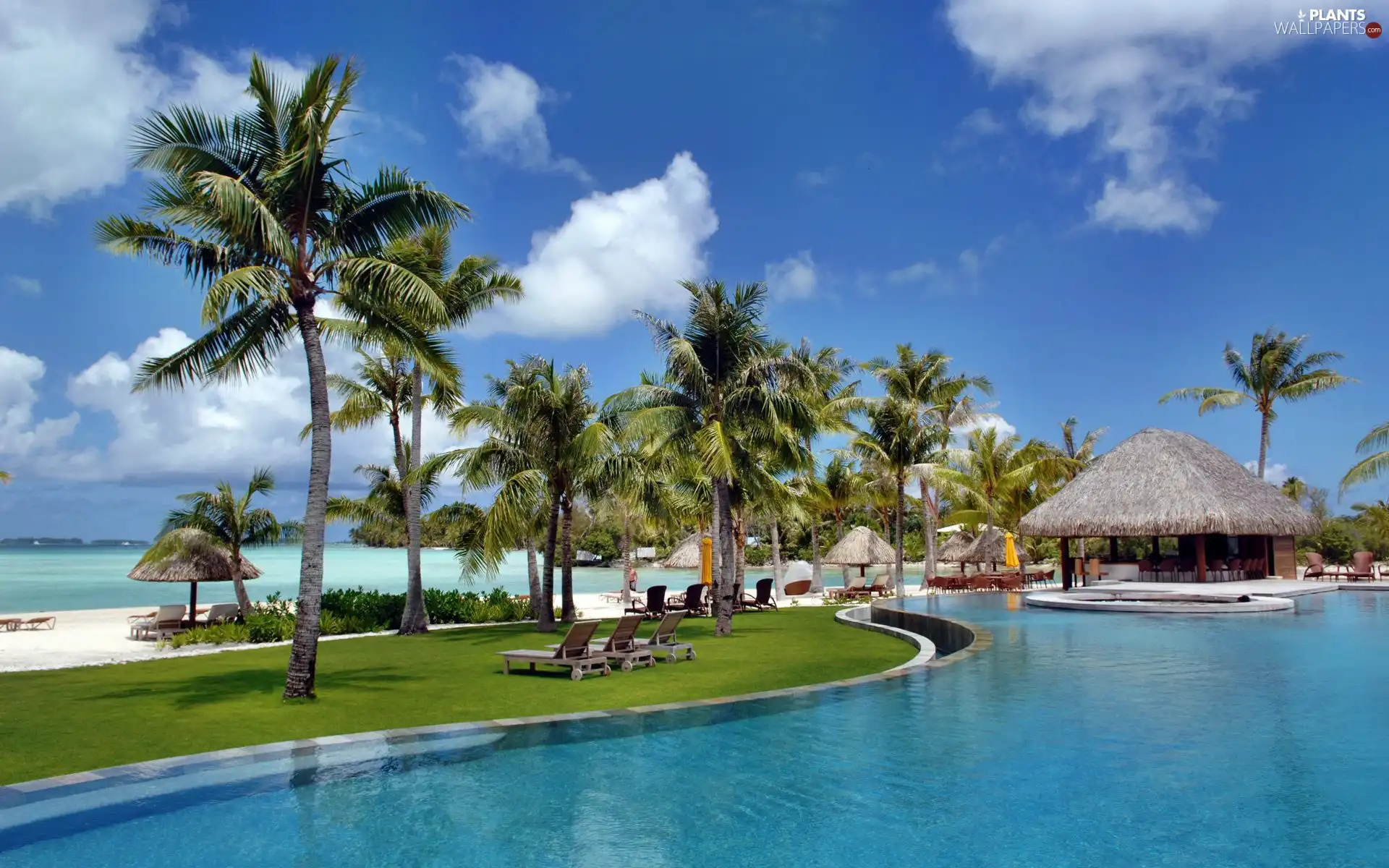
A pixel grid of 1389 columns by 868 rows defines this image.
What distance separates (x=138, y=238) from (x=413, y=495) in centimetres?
929

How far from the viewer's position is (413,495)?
61.6ft

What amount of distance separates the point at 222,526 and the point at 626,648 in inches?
491

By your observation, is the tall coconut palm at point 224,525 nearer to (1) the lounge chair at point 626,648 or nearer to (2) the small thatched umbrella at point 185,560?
(2) the small thatched umbrella at point 185,560

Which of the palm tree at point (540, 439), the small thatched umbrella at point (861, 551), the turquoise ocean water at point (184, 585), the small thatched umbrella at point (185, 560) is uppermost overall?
the palm tree at point (540, 439)

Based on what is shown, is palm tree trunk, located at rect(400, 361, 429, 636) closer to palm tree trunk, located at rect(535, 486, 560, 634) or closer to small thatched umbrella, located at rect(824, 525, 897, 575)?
palm tree trunk, located at rect(535, 486, 560, 634)

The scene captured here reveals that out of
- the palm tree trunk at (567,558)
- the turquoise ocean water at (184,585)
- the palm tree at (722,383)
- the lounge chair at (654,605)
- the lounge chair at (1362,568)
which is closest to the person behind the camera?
the palm tree at (722,383)

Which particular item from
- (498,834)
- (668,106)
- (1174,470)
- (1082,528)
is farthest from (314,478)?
(1174,470)

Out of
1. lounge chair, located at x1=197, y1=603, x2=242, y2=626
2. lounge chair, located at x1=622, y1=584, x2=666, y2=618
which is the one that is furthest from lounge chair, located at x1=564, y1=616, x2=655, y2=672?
lounge chair, located at x1=197, y1=603, x2=242, y2=626

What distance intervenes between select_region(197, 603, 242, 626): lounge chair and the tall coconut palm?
0.19m

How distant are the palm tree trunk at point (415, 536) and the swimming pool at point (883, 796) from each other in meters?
11.4

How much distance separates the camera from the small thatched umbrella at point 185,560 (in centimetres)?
1944

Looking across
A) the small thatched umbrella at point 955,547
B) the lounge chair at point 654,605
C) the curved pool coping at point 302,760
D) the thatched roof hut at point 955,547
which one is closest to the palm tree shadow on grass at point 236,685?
the curved pool coping at point 302,760

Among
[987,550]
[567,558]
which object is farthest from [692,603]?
[987,550]

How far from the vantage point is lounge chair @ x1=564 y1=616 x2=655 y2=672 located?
12.1 meters
